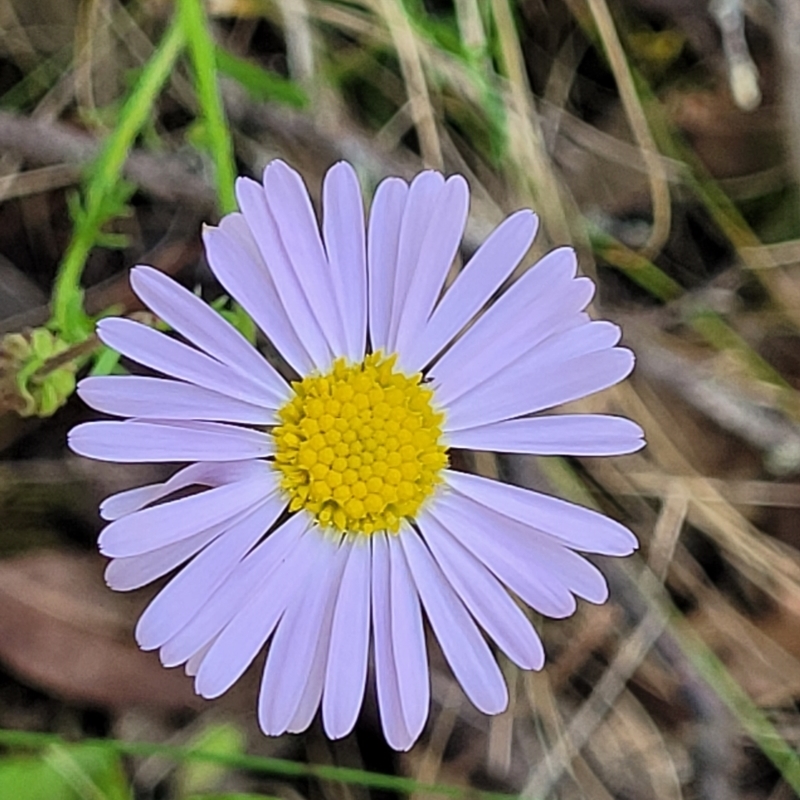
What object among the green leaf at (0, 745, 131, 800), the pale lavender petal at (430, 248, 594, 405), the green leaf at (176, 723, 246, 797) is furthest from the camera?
the green leaf at (176, 723, 246, 797)

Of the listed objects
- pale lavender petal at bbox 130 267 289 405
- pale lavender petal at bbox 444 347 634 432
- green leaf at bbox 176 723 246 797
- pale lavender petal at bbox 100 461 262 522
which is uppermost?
pale lavender petal at bbox 444 347 634 432

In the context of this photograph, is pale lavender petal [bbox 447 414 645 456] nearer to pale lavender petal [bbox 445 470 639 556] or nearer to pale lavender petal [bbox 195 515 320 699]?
pale lavender petal [bbox 445 470 639 556]

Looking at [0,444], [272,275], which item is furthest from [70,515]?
[272,275]

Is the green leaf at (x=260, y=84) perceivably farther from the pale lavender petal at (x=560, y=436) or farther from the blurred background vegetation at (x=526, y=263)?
the pale lavender petal at (x=560, y=436)

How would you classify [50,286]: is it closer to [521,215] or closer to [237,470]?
[237,470]

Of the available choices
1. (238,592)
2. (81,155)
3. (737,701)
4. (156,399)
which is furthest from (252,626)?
(737,701)

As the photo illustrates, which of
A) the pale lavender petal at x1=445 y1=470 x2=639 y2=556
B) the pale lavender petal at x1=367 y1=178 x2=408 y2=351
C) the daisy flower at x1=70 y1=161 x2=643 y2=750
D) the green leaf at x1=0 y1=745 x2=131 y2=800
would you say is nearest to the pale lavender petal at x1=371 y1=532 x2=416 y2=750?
the daisy flower at x1=70 y1=161 x2=643 y2=750

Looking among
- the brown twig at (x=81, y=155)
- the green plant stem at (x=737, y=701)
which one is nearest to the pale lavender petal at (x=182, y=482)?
the brown twig at (x=81, y=155)
